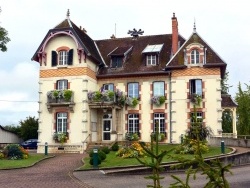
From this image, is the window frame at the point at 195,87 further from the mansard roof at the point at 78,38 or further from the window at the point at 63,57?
the window at the point at 63,57

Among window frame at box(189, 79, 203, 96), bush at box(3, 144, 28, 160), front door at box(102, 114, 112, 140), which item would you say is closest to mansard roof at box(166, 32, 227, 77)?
window frame at box(189, 79, 203, 96)

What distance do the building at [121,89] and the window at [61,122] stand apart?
0.09m

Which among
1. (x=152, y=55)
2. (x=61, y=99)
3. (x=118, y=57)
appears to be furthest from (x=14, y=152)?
(x=152, y=55)

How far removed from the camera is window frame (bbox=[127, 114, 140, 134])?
99.1ft

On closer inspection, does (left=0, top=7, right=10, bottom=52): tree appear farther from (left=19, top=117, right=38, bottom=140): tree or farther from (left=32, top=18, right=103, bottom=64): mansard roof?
(left=19, top=117, right=38, bottom=140): tree

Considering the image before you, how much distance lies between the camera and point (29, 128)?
41.2 meters

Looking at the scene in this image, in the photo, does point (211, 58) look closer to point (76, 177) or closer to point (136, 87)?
point (136, 87)

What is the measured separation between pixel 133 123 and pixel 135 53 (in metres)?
6.81

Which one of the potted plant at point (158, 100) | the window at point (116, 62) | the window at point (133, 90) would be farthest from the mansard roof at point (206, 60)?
the window at point (116, 62)

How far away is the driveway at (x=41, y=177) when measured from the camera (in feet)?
43.7

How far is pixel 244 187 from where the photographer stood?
39.3 feet

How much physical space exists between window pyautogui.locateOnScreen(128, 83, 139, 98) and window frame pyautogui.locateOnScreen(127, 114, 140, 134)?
1.78 meters

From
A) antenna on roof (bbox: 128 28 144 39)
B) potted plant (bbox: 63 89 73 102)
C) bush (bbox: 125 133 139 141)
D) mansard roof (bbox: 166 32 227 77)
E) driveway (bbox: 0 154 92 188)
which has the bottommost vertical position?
driveway (bbox: 0 154 92 188)

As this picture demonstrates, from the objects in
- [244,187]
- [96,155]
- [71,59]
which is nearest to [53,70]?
[71,59]
